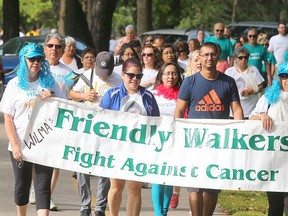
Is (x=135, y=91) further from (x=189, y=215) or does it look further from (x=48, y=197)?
(x=189, y=215)

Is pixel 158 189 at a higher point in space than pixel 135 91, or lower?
lower

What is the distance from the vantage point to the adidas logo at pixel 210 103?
939 cm

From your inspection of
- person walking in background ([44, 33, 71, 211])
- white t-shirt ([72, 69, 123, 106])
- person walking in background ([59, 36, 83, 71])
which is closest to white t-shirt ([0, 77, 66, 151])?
white t-shirt ([72, 69, 123, 106])

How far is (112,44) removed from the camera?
41.2 metres

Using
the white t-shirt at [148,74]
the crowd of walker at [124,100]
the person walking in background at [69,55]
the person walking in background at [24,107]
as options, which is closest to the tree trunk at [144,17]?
the person walking in background at [69,55]

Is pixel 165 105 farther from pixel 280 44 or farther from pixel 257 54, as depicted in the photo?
pixel 280 44

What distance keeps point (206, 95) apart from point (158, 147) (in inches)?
25.0

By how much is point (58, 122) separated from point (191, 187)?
51.3 inches

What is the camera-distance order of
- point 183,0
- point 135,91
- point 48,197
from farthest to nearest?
1. point 183,0
2. point 135,91
3. point 48,197

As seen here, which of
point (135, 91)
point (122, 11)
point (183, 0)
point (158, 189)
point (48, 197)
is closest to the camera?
point (48, 197)

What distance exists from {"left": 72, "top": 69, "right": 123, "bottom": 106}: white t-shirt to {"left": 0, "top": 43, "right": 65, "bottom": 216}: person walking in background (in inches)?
60.6

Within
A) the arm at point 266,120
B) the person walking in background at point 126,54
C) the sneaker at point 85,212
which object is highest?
the person walking in background at point 126,54

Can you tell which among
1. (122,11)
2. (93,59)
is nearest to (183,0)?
(122,11)

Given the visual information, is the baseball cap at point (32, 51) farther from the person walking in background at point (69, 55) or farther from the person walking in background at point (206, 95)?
the person walking in background at point (69, 55)
